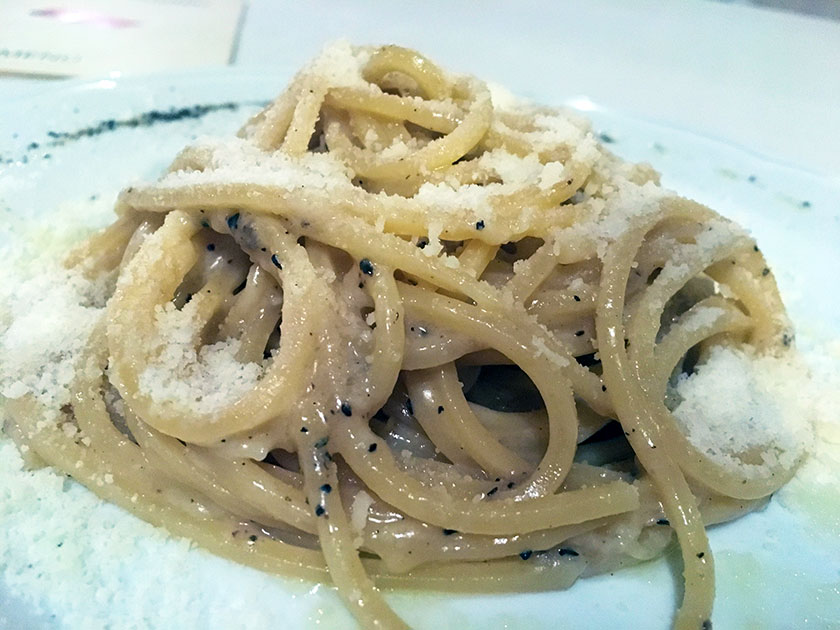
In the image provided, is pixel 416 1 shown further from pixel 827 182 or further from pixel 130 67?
pixel 827 182

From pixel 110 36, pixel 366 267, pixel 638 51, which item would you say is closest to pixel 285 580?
Answer: pixel 366 267

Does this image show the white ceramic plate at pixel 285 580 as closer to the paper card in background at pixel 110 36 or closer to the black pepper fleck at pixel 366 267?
the black pepper fleck at pixel 366 267

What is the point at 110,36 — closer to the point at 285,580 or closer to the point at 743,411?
the point at 285,580

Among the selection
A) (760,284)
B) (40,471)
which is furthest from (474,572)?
(760,284)

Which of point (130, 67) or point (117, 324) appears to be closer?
point (117, 324)

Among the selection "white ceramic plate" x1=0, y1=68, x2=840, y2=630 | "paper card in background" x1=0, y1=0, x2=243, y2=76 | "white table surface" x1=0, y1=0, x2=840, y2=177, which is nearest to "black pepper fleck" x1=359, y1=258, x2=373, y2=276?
"white ceramic plate" x1=0, y1=68, x2=840, y2=630

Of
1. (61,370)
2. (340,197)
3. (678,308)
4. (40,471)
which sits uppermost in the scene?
(340,197)

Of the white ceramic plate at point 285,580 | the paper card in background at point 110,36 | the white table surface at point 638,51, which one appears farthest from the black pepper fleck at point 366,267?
the paper card in background at point 110,36
